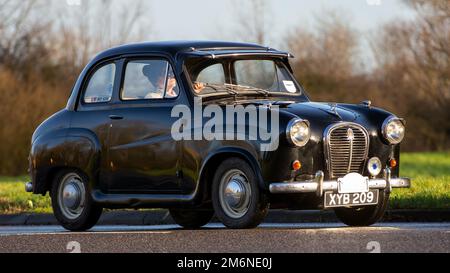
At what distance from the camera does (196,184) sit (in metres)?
11.3

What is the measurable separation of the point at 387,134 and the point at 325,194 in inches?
41.5

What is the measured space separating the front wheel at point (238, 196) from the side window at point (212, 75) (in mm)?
1212

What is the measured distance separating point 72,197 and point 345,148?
3.08m

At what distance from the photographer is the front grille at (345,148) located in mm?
11039

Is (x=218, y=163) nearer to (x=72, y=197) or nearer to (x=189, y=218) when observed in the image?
(x=189, y=218)

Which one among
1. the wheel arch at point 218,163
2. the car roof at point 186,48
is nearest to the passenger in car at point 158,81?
the car roof at point 186,48

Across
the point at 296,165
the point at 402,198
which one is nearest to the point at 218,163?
the point at 296,165

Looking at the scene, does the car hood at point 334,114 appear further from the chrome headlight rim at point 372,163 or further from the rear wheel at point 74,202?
the rear wheel at point 74,202

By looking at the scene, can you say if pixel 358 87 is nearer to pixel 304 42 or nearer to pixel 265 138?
pixel 304 42

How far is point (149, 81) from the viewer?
12.1 m

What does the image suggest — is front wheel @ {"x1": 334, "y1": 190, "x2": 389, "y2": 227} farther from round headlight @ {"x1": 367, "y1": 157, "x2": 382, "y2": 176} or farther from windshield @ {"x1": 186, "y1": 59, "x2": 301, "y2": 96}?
windshield @ {"x1": 186, "y1": 59, "x2": 301, "y2": 96}

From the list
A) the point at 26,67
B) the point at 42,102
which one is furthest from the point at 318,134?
the point at 26,67

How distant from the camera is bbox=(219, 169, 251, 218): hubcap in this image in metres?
10.9

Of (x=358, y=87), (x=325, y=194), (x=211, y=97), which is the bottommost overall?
(x=325, y=194)
